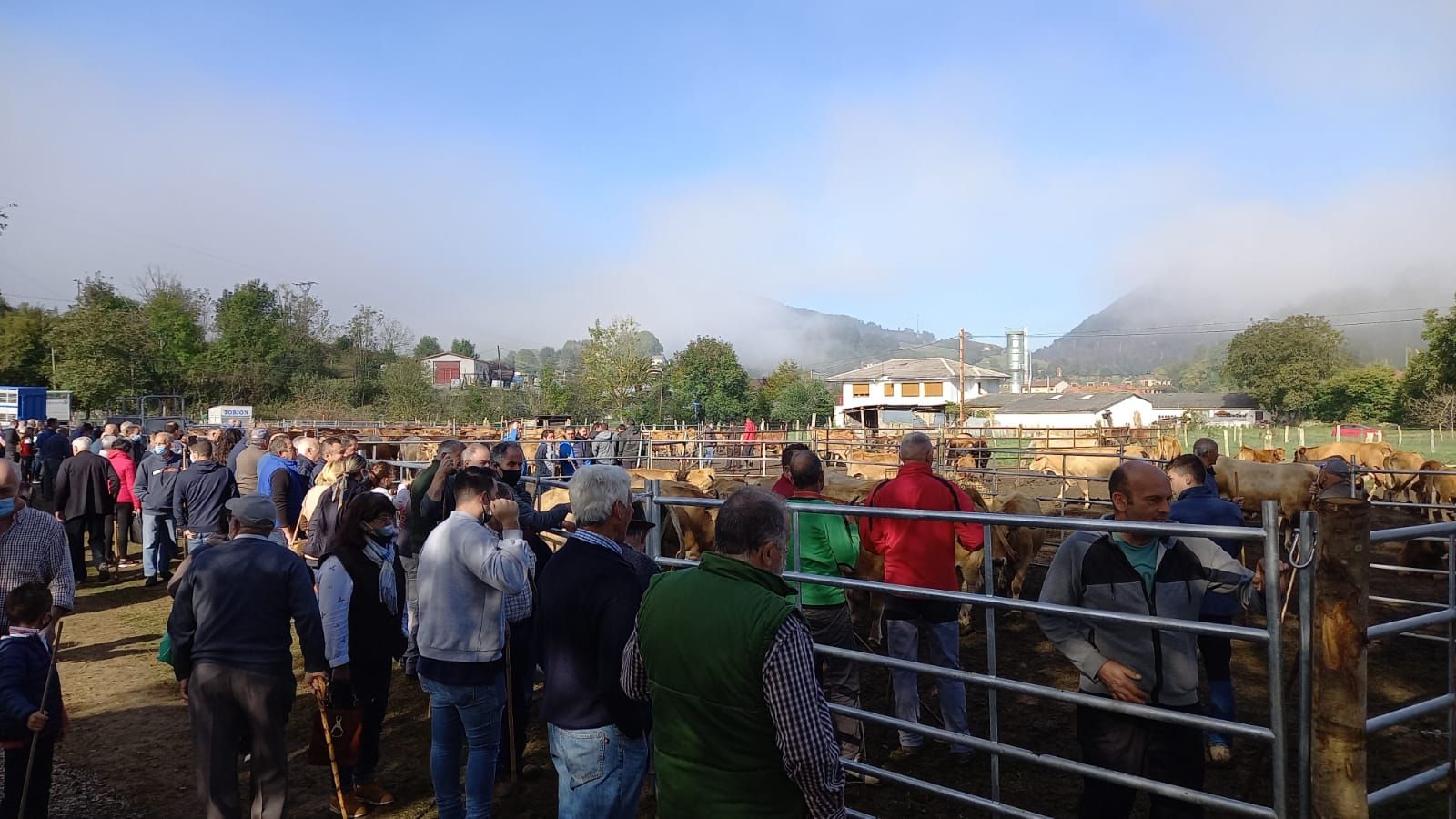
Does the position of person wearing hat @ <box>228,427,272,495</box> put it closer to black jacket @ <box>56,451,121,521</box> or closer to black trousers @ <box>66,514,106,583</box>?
black jacket @ <box>56,451,121,521</box>

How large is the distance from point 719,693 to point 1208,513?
386cm

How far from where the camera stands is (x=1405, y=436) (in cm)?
4228

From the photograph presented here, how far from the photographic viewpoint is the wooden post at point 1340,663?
261 cm

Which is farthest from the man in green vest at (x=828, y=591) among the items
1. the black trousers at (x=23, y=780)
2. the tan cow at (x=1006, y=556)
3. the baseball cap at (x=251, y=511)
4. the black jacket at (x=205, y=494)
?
the black jacket at (x=205, y=494)

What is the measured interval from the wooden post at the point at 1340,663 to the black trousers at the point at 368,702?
476 cm

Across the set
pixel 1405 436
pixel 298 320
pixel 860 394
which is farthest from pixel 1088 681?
pixel 860 394

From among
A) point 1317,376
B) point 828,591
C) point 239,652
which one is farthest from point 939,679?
point 1317,376

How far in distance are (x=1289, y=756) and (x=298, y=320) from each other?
71.7 meters

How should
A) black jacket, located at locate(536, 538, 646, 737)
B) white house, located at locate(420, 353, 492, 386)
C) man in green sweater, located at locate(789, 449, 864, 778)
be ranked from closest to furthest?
black jacket, located at locate(536, 538, 646, 737)
man in green sweater, located at locate(789, 449, 864, 778)
white house, located at locate(420, 353, 492, 386)

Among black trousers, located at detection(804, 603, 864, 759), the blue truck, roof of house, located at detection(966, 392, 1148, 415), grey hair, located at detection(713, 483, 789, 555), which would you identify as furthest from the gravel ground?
roof of house, located at detection(966, 392, 1148, 415)

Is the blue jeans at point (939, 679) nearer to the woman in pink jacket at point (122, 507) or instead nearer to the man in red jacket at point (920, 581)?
the man in red jacket at point (920, 581)

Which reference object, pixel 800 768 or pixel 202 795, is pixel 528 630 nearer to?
pixel 202 795

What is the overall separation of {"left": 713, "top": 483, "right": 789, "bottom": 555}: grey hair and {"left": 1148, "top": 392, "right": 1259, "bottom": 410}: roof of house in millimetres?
103776

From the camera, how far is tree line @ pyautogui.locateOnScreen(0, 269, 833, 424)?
143ft
